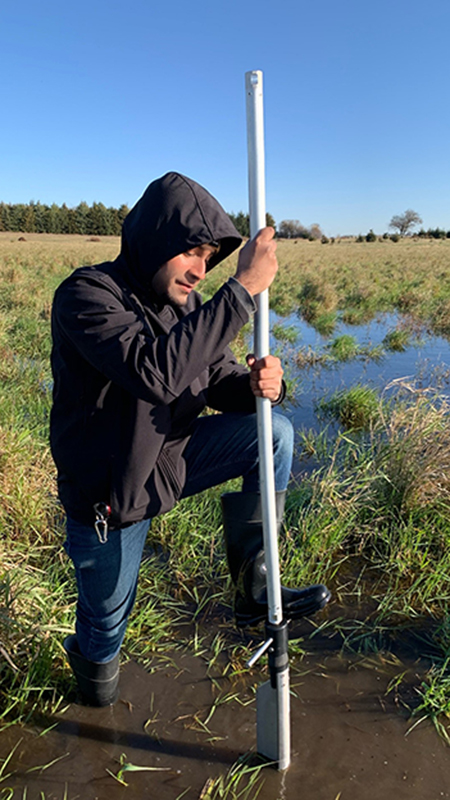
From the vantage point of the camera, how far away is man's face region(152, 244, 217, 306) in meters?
1.89

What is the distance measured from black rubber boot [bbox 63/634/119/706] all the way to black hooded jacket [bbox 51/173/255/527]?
573 millimetres

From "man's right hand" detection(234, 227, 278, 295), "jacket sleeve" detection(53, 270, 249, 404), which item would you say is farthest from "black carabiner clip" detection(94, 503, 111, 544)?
"man's right hand" detection(234, 227, 278, 295)

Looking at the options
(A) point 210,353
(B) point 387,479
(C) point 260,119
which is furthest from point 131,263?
(B) point 387,479

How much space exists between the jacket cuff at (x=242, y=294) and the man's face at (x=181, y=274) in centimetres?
32

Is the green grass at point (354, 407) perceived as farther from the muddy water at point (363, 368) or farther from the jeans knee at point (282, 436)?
the jeans knee at point (282, 436)

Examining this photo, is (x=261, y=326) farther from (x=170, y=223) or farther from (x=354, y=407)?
(x=354, y=407)

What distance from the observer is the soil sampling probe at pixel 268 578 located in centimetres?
164

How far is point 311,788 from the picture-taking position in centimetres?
185

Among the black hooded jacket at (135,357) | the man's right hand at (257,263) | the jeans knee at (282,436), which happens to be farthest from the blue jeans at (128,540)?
the man's right hand at (257,263)

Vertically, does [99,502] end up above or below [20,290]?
below

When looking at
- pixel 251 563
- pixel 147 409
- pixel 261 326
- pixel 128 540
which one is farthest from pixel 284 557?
pixel 261 326

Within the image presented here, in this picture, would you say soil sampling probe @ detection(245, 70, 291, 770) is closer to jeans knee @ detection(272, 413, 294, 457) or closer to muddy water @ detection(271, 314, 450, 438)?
jeans knee @ detection(272, 413, 294, 457)

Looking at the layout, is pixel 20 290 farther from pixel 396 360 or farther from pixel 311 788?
pixel 311 788

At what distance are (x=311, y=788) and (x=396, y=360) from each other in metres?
7.31
